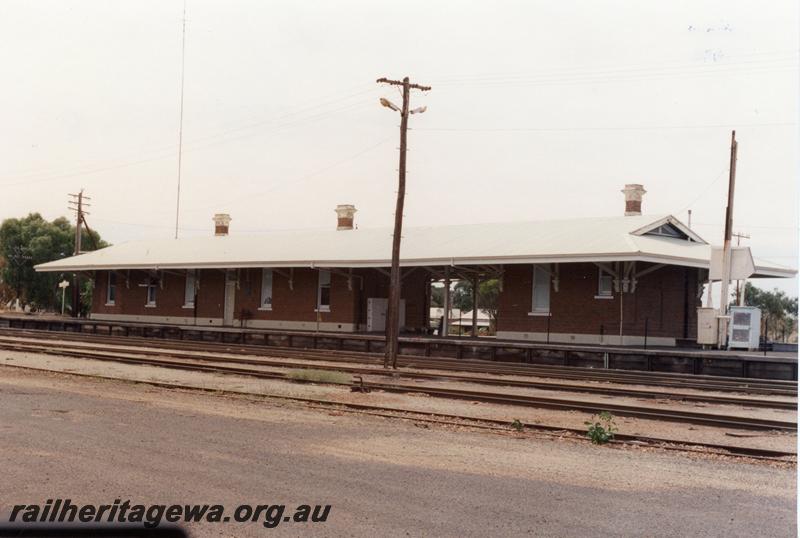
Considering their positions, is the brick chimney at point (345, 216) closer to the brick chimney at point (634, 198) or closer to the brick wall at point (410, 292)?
the brick wall at point (410, 292)

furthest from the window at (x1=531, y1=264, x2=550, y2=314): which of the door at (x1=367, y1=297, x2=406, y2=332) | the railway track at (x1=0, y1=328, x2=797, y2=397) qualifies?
the door at (x1=367, y1=297, x2=406, y2=332)

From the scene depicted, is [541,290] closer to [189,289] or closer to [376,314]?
[376,314]

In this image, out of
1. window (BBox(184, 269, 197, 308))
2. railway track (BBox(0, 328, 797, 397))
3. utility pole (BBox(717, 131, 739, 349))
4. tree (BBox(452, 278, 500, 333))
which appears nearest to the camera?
railway track (BBox(0, 328, 797, 397))

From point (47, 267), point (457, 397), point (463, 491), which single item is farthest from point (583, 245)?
point (47, 267)

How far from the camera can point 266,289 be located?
3528 cm

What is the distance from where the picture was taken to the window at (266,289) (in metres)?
35.1

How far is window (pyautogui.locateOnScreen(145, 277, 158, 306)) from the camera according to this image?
39.8 metres

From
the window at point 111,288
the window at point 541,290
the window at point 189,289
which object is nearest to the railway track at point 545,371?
the window at point 541,290

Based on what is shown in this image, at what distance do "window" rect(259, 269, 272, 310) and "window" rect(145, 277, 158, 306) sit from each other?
7469mm

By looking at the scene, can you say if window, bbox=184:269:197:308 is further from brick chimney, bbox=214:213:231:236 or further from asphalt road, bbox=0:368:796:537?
asphalt road, bbox=0:368:796:537

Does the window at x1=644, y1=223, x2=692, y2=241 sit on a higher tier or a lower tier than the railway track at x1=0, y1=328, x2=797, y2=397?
higher

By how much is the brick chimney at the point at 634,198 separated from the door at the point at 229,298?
1741 cm

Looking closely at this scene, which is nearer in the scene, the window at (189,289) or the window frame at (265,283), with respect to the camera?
the window frame at (265,283)

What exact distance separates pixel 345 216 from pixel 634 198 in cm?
1440
